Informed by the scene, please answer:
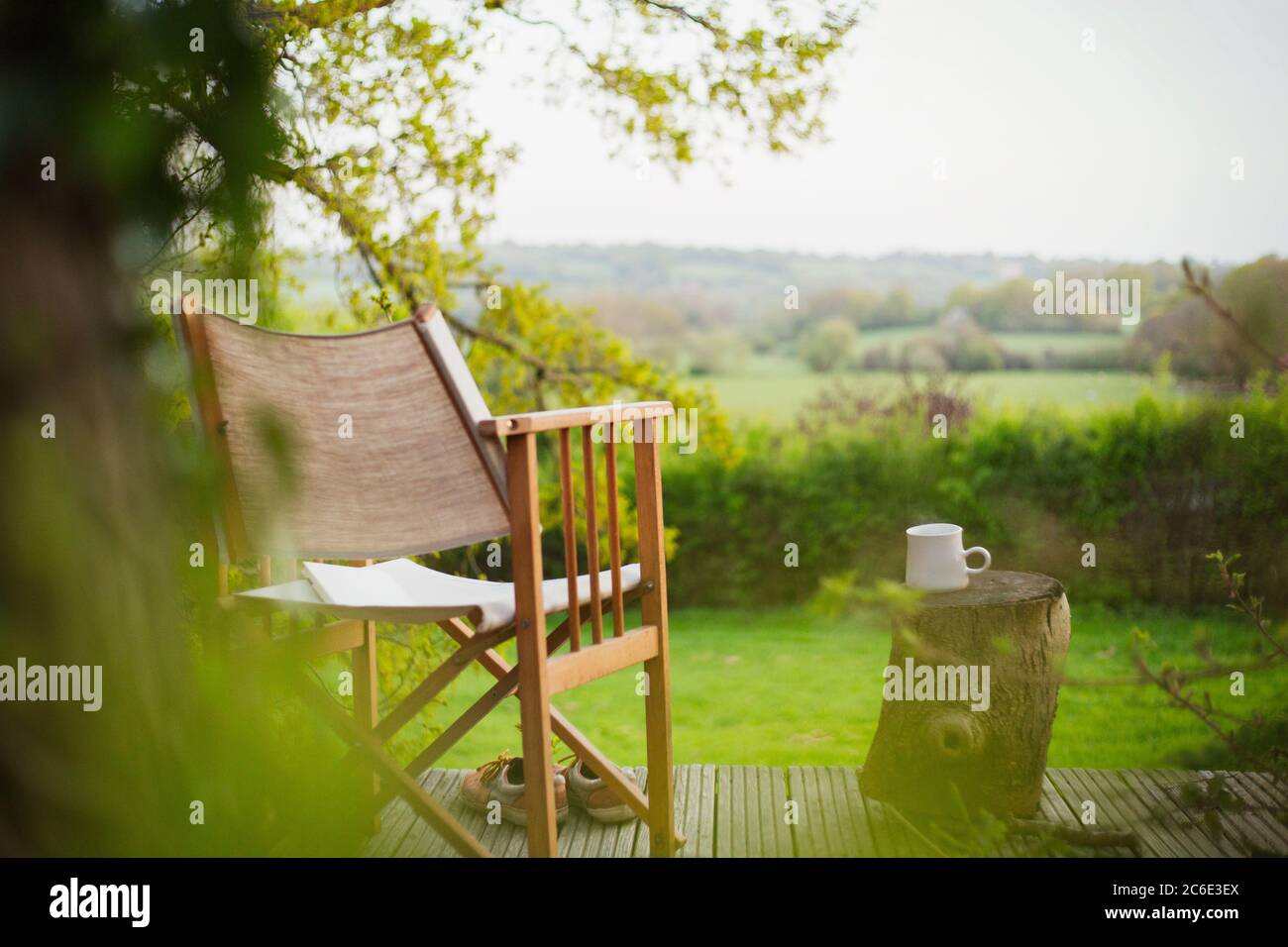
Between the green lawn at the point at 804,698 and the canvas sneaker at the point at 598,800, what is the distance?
5.01ft

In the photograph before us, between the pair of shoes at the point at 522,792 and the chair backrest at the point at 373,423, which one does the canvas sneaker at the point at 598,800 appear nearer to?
the pair of shoes at the point at 522,792

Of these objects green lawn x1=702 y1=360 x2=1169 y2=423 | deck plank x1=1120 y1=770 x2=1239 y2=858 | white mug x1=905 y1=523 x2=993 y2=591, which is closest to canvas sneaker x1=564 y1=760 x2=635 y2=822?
white mug x1=905 y1=523 x2=993 y2=591

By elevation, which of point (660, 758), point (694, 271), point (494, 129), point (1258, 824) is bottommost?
point (1258, 824)

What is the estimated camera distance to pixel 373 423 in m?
1.89

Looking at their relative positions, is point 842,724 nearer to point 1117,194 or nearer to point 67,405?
point 1117,194

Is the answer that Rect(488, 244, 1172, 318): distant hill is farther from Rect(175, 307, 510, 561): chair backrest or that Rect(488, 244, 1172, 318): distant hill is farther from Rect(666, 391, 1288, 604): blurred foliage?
Rect(175, 307, 510, 561): chair backrest

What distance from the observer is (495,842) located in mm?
2455

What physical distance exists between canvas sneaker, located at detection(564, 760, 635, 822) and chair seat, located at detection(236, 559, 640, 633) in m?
0.54

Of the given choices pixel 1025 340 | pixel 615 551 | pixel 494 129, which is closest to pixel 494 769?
pixel 615 551

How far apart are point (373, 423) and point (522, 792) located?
1.03m

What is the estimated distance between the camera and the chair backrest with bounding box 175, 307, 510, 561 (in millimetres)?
1821

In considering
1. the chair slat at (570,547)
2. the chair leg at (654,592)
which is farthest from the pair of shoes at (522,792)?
the chair slat at (570,547)

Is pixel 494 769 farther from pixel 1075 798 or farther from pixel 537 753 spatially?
pixel 1075 798
